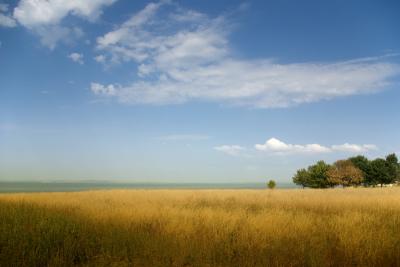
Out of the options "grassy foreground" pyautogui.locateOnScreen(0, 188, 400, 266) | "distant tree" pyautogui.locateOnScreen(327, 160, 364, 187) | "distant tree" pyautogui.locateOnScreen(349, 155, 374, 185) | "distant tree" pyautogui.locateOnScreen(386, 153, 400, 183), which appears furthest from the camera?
"distant tree" pyautogui.locateOnScreen(386, 153, 400, 183)

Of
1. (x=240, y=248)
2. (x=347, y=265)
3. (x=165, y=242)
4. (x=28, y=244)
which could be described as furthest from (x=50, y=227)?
(x=347, y=265)

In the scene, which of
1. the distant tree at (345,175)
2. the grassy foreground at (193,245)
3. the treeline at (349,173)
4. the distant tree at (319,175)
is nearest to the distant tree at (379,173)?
Answer: the treeline at (349,173)

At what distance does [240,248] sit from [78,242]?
325 centimetres

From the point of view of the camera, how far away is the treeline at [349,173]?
60.4 meters

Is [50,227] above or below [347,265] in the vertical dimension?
above

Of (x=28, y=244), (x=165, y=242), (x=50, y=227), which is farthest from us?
(x=50, y=227)

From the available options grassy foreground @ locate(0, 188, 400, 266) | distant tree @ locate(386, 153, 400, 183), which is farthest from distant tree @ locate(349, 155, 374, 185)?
grassy foreground @ locate(0, 188, 400, 266)

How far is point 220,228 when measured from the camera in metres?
8.83

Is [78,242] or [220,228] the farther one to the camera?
[220,228]

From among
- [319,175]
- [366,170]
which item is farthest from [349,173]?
[366,170]

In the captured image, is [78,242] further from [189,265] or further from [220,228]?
[220,228]

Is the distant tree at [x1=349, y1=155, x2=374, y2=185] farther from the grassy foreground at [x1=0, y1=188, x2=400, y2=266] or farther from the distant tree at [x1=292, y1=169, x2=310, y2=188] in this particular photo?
the grassy foreground at [x1=0, y1=188, x2=400, y2=266]

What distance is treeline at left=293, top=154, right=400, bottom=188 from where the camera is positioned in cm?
6041

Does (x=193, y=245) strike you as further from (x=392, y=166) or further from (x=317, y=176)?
(x=392, y=166)
